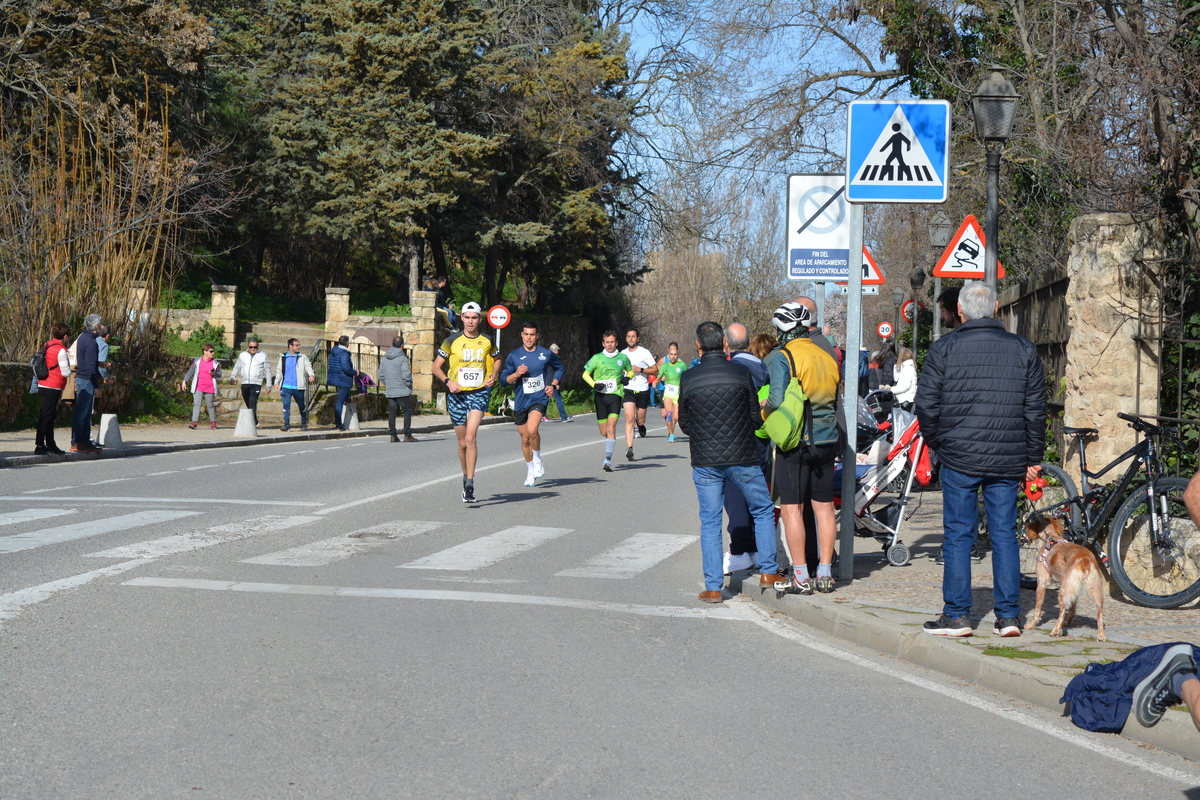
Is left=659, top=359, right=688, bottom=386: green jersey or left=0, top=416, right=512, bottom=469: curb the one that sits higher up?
left=659, top=359, right=688, bottom=386: green jersey

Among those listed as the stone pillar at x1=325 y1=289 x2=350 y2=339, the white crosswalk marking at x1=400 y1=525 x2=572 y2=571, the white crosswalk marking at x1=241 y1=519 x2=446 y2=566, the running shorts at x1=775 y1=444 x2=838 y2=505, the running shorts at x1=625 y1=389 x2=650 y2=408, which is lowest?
the white crosswalk marking at x1=400 y1=525 x2=572 y2=571

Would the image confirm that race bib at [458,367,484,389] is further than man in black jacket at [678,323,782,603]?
→ Yes

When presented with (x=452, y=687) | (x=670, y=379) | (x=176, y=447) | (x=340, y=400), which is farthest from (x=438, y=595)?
(x=340, y=400)

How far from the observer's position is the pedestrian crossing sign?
8.73 meters

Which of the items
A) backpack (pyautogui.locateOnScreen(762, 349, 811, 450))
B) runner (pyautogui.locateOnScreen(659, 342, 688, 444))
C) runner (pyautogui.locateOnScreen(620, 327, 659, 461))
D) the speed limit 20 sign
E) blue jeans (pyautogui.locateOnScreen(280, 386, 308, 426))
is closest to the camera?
backpack (pyautogui.locateOnScreen(762, 349, 811, 450))

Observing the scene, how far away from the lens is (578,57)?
1640 inches

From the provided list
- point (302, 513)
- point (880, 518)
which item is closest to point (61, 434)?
point (302, 513)

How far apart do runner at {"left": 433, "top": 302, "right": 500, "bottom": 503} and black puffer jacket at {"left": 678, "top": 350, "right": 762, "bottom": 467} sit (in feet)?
17.1

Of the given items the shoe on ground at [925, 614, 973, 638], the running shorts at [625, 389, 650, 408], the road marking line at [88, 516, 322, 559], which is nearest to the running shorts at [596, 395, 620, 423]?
the running shorts at [625, 389, 650, 408]

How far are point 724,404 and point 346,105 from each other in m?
32.3

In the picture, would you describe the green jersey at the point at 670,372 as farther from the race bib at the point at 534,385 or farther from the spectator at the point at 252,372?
the race bib at the point at 534,385

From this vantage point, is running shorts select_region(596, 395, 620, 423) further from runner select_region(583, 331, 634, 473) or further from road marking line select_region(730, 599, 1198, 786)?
road marking line select_region(730, 599, 1198, 786)

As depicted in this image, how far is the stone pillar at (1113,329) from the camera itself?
970 cm

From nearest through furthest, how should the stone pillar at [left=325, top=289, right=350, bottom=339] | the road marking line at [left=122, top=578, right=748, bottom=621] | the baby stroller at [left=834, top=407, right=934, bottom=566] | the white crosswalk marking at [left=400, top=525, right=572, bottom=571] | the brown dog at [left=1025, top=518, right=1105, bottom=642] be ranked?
the brown dog at [left=1025, top=518, right=1105, bottom=642] → the road marking line at [left=122, top=578, right=748, bottom=621] → the baby stroller at [left=834, top=407, right=934, bottom=566] → the white crosswalk marking at [left=400, top=525, right=572, bottom=571] → the stone pillar at [left=325, top=289, right=350, bottom=339]
